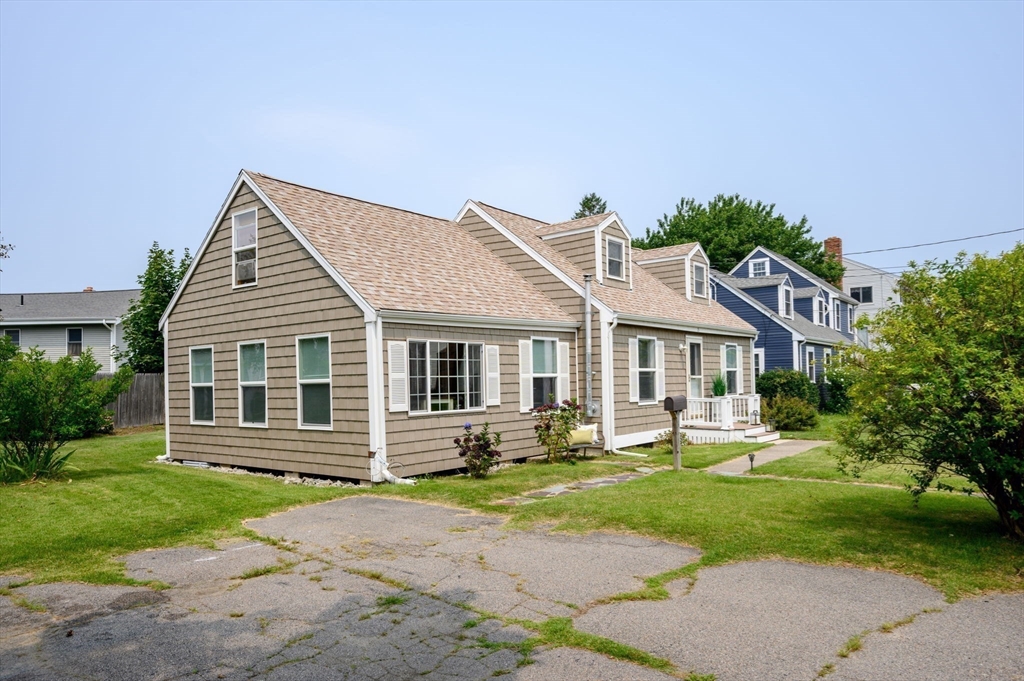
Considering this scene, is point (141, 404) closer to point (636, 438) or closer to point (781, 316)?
point (636, 438)

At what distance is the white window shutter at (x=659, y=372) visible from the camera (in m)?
18.3

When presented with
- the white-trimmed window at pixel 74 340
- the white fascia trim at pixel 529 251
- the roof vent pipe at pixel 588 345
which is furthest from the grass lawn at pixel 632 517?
the white-trimmed window at pixel 74 340

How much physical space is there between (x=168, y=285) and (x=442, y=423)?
61.9 ft

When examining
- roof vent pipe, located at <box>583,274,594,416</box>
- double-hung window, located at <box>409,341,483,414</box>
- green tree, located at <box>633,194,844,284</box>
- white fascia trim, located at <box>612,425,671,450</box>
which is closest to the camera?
double-hung window, located at <box>409,341,483,414</box>

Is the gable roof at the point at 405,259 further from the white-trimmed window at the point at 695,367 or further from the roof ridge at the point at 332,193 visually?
the white-trimmed window at the point at 695,367

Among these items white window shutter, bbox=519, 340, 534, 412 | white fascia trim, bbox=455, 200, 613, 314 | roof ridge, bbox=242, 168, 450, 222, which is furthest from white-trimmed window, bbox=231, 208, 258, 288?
white fascia trim, bbox=455, 200, 613, 314

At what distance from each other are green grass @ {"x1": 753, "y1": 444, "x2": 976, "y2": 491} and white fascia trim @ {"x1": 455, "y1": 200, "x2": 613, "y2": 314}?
4866 mm

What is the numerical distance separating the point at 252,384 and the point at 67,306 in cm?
2819

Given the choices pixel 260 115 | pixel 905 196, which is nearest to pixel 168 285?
pixel 260 115

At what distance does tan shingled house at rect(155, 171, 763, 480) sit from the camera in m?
12.4

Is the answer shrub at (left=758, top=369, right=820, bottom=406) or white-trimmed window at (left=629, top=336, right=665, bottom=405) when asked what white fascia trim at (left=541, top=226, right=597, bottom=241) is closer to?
white-trimmed window at (left=629, top=336, right=665, bottom=405)

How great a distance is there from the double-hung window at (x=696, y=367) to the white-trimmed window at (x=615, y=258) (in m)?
3.10

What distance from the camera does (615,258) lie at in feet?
62.0

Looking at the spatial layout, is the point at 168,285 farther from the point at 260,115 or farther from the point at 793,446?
the point at 793,446
